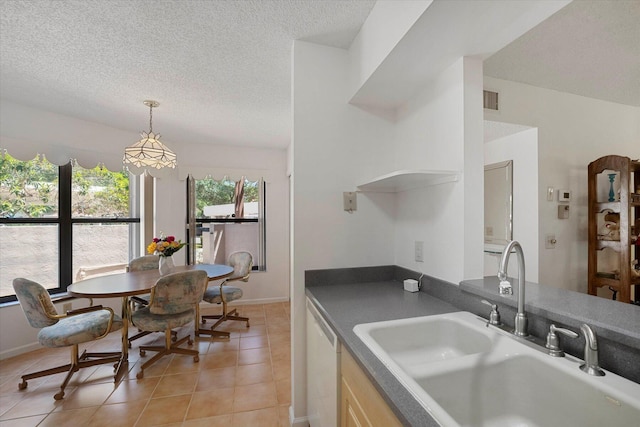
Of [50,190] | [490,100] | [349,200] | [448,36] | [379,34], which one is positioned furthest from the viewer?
[50,190]

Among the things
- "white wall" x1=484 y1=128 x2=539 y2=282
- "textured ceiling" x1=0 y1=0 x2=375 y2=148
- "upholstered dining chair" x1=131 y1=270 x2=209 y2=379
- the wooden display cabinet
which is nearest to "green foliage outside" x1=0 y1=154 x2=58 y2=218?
"textured ceiling" x1=0 y1=0 x2=375 y2=148

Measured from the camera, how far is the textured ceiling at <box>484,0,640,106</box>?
4.61 feet

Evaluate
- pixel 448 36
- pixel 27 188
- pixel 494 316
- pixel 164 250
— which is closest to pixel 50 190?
pixel 27 188

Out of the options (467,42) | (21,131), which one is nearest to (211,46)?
(467,42)

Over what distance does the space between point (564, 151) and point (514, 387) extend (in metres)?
2.32

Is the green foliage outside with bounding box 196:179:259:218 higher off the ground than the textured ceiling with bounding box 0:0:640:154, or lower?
lower

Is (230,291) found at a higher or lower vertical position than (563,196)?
lower

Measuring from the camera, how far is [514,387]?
2.91ft

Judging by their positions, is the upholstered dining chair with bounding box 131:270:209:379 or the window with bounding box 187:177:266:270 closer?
the upholstered dining chair with bounding box 131:270:209:379

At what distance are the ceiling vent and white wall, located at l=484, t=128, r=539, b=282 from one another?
0.53m

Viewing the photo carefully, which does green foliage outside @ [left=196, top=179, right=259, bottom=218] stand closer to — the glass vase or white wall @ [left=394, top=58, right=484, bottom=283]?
the glass vase

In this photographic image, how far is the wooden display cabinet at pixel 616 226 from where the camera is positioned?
2082 millimetres

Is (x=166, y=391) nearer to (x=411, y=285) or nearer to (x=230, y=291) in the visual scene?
(x=230, y=291)

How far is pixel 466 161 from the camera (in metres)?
1.34
